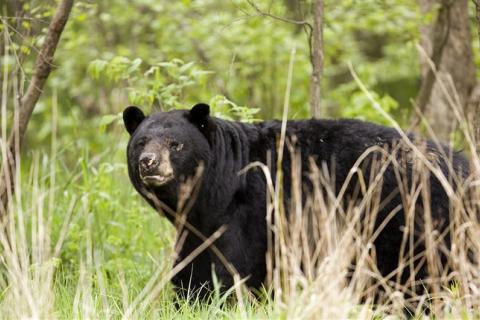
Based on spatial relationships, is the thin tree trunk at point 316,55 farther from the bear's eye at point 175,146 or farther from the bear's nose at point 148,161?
the bear's nose at point 148,161

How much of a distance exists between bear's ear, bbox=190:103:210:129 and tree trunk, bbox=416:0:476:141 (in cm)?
331

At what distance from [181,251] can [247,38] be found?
229 inches

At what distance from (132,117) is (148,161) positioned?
0.57 meters

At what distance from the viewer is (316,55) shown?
6.39 m

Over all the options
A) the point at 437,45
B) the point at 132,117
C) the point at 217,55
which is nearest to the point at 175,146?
the point at 132,117

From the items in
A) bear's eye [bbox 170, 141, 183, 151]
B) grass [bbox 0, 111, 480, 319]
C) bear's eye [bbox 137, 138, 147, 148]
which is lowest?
grass [bbox 0, 111, 480, 319]

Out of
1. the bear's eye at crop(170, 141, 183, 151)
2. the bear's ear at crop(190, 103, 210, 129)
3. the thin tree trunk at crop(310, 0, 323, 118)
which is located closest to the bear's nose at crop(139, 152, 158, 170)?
the bear's eye at crop(170, 141, 183, 151)

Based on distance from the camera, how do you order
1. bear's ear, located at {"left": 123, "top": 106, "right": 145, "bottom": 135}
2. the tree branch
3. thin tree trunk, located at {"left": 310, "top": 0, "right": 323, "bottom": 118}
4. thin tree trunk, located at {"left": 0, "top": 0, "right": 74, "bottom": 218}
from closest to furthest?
bear's ear, located at {"left": 123, "top": 106, "right": 145, "bottom": 135} < thin tree trunk, located at {"left": 0, "top": 0, "right": 74, "bottom": 218} < thin tree trunk, located at {"left": 310, "top": 0, "right": 323, "bottom": 118} < the tree branch

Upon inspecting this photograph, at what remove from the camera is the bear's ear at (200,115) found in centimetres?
518

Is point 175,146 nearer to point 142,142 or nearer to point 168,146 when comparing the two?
point 168,146

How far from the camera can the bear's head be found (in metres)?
5.00

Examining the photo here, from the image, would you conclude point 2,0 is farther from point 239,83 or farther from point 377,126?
point 239,83

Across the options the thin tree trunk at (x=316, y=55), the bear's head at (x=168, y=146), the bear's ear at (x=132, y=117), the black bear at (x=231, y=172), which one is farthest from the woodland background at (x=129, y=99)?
the bear's ear at (x=132, y=117)

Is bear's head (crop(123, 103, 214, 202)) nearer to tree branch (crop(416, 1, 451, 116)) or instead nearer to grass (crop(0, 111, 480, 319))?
grass (crop(0, 111, 480, 319))
